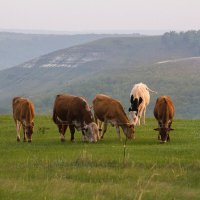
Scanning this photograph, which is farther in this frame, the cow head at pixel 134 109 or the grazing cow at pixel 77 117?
the cow head at pixel 134 109

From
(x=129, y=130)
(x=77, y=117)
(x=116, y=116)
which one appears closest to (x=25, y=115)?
(x=77, y=117)

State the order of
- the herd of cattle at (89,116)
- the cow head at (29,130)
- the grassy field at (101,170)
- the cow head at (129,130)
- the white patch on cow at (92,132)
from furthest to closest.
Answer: the cow head at (129,130) < the cow head at (29,130) < the herd of cattle at (89,116) < the white patch on cow at (92,132) < the grassy field at (101,170)

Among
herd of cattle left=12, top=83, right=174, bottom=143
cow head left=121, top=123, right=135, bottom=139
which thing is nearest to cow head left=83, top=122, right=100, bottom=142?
herd of cattle left=12, top=83, right=174, bottom=143

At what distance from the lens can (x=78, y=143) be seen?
84.4 feet

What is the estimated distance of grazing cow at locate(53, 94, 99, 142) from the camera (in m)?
26.0

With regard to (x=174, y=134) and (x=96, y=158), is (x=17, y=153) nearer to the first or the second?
(x=96, y=158)

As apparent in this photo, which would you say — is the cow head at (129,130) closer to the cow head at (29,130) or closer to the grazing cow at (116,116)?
the grazing cow at (116,116)

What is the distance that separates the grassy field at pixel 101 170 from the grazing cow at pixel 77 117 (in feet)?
2.03

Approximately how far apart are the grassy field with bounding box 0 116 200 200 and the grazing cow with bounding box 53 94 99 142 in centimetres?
62

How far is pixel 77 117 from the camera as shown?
2630 centimetres

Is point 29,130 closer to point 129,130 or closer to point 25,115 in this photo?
point 25,115

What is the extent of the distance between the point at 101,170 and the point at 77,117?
391 inches

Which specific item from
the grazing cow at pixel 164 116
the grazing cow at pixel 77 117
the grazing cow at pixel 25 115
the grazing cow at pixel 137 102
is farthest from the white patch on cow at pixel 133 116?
the grazing cow at pixel 25 115

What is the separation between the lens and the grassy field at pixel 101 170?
44.4 feet
